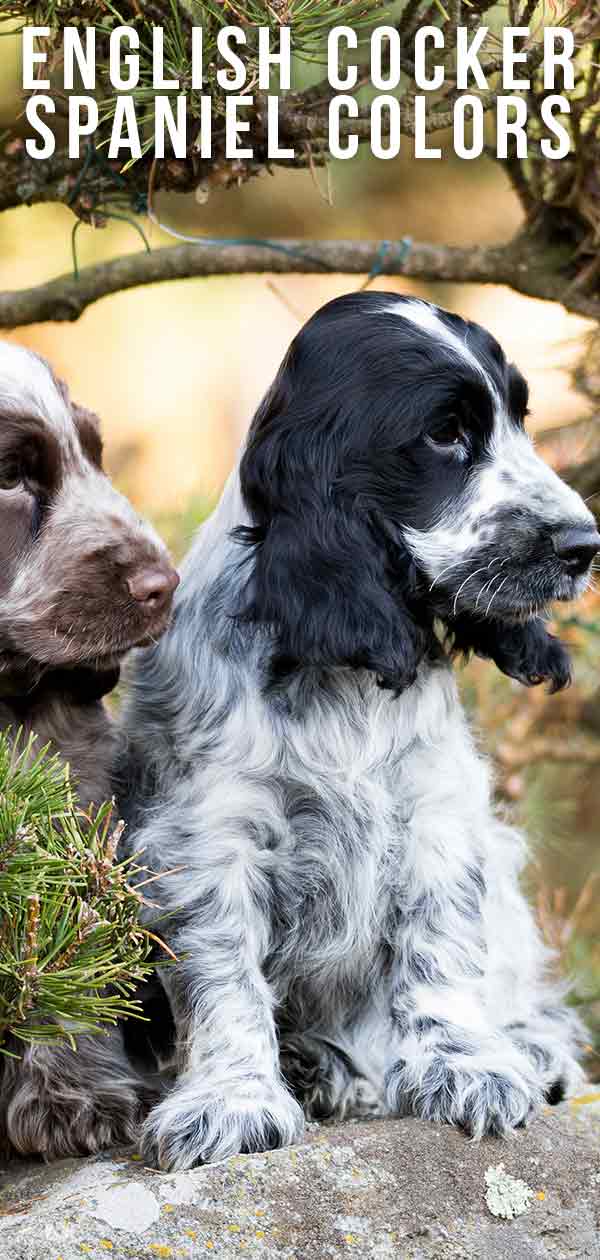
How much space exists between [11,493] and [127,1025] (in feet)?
3.89

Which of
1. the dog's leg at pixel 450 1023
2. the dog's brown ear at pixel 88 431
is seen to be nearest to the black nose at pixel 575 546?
the dog's leg at pixel 450 1023

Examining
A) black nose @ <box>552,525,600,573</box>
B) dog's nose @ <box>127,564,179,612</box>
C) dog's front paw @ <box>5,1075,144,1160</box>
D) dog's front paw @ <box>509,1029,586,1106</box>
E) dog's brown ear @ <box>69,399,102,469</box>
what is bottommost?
dog's front paw @ <box>509,1029,586,1106</box>

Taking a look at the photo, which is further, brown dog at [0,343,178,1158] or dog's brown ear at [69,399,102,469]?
dog's brown ear at [69,399,102,469]

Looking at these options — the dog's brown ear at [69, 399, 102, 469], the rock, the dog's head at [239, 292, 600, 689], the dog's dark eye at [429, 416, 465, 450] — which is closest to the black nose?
the dog's head at [239, 292, 600, 689]

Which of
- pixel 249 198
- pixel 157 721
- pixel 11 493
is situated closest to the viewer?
pixel 11 493

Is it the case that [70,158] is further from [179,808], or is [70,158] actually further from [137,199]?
[179,808]

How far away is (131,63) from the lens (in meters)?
3.43

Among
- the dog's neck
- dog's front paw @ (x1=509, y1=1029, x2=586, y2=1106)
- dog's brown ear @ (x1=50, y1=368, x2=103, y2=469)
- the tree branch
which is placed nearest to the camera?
the dog's neck

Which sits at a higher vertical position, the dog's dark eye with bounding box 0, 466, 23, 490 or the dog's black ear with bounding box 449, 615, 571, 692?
the dog's dark eye with bounding box 0, 466, 23, 490

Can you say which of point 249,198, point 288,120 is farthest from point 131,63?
point 249,198

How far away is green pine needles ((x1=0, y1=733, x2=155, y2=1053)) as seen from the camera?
263 cm

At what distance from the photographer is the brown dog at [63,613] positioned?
127 inches

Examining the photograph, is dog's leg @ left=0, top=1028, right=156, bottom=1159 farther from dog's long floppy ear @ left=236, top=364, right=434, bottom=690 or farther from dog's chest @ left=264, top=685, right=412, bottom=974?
dog's long floppy ear @ left=236, top=364, right=434, bottom=690

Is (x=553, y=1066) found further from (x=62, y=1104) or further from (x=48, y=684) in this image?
(x=48, y=684)
